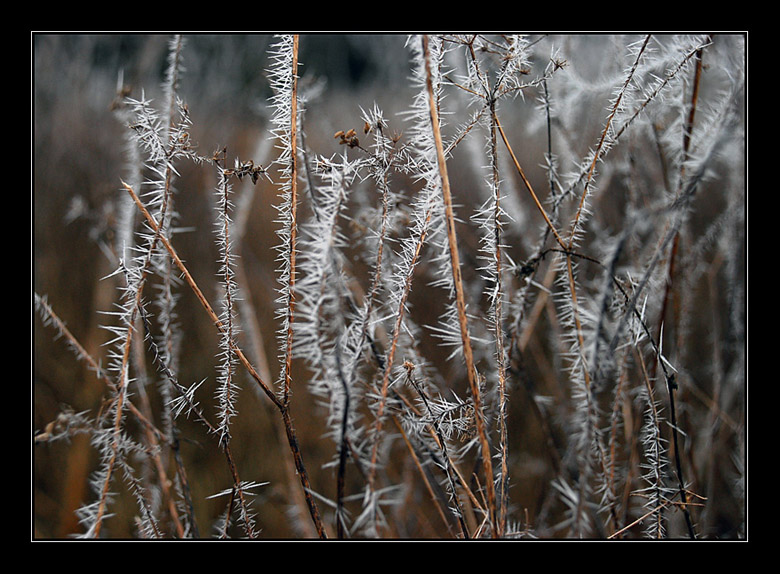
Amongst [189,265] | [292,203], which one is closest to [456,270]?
[292,203]

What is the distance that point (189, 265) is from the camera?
2.53 metres

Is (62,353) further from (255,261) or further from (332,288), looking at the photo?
(332,288)

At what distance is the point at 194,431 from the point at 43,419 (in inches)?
20.3

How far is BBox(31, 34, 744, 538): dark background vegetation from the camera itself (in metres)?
1.78

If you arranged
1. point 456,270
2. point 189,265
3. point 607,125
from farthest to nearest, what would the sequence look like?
1. point 189,265
2. point 607,125
3. point 456,270

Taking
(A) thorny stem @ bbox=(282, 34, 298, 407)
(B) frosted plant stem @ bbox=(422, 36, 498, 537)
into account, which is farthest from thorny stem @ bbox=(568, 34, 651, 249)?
(A) thorny stem @ bbox=(282, 34, 298, 407)

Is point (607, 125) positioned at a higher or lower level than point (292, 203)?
higher

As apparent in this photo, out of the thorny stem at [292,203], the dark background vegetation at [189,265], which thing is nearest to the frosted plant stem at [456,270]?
the thorny stem at [292,203]

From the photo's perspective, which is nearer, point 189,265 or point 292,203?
point 292,203

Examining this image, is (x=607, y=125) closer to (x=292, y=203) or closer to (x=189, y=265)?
(x=292, y=203)

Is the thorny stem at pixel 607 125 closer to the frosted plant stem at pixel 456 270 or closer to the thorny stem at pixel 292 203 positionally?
the frosted plant stem at pixel 456 270

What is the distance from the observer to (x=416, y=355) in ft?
2.87

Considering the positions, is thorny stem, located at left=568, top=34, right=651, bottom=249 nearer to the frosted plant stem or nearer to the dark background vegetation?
the frosted plant stem
